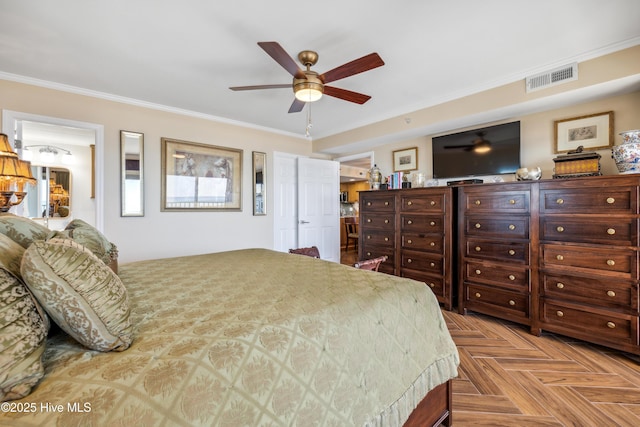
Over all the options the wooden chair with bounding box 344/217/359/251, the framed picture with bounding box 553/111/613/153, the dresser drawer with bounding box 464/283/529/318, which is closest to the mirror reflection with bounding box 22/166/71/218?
the wooden chair with bounding box 344/217/359/251

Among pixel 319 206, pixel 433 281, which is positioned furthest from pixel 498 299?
pixel 319 206

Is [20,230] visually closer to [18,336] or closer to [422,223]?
[18,336]

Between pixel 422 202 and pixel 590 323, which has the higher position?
pixel 422 202

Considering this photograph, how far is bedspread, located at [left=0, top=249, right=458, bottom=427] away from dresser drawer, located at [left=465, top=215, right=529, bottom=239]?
1737 millimetres

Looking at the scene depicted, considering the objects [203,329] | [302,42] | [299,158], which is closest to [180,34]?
[302,42]

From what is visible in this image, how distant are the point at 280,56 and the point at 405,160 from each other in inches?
110

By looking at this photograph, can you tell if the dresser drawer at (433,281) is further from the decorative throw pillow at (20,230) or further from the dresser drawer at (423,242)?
the decorative throw pillow at (20,230)

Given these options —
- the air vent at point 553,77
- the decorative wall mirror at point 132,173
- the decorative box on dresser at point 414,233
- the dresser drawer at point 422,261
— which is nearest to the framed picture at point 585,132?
the air vent at point 553,77

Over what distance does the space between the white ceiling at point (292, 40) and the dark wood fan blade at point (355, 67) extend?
31 cm

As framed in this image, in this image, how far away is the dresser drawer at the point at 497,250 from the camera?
2660 millimetres

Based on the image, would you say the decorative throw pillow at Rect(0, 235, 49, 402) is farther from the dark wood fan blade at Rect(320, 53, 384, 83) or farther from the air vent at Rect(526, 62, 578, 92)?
the air vent at Rect(526, 62, 578, 92)

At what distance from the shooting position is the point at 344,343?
1.06 metres

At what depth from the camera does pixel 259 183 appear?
4.43 meters

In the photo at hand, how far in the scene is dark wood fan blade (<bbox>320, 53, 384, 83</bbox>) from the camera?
74.7 inches
